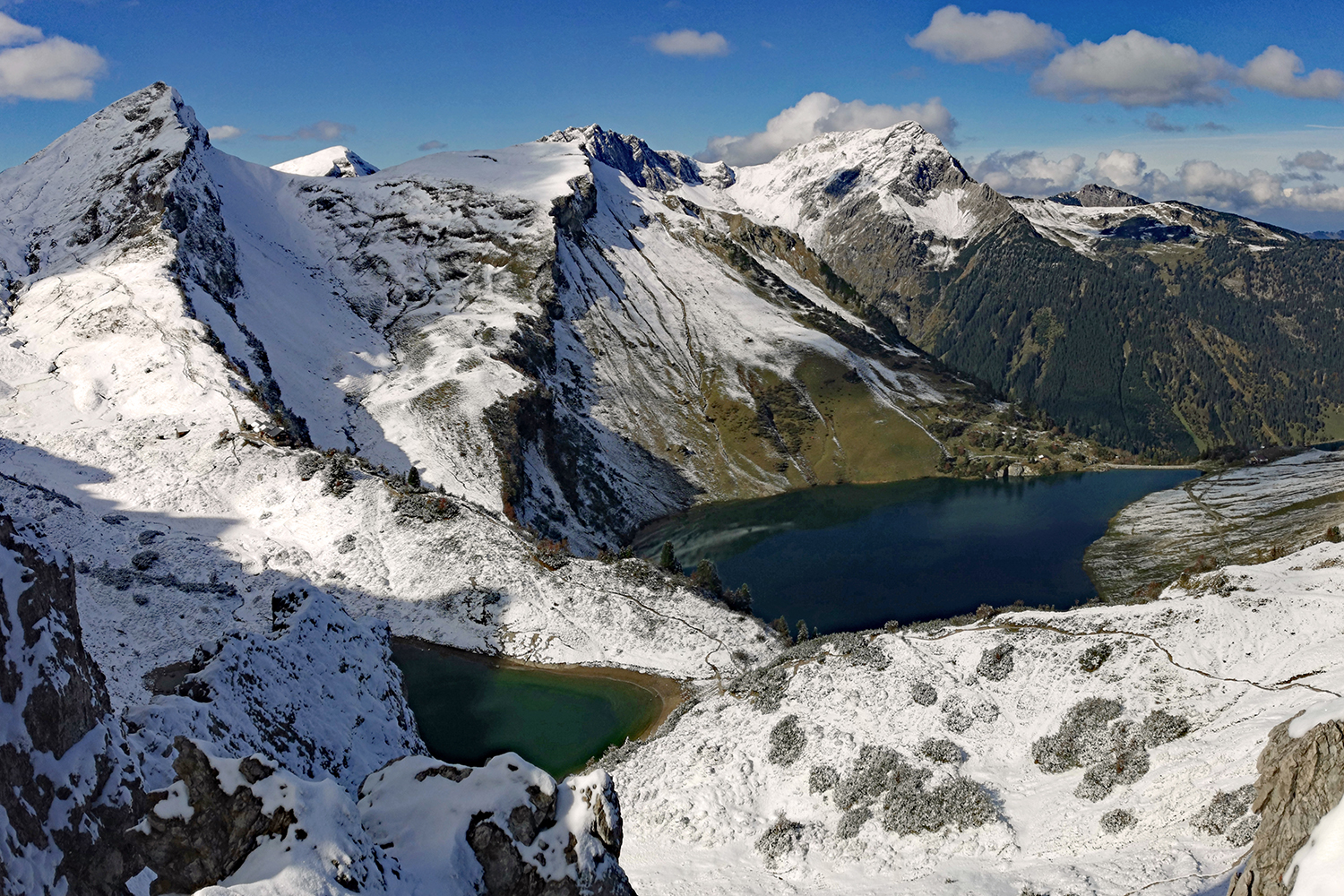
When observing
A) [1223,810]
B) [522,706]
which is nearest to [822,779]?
[1223,810]

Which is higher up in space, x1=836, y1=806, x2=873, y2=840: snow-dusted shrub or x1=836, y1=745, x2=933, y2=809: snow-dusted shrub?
x1=836, y1=745, x2=933, y2=809: snow-dusted shrub

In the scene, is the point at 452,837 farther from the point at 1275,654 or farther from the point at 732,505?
the point at 732,505

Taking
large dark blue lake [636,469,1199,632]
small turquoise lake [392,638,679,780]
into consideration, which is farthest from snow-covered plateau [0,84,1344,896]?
large dark blue lake [636,469,1199,632]

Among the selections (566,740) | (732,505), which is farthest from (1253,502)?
(566,740)

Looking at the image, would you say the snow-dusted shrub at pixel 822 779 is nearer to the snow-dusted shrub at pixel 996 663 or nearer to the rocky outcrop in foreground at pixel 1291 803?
the snow-dusted shrub at pixel 996 663

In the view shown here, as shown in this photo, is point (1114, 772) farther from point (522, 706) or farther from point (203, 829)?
point (522, 706)

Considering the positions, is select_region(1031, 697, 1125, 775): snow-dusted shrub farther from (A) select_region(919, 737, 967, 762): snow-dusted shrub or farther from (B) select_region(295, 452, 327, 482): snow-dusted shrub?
(B) select_region(295, 452, 327, 482): snow-dusted shrub
